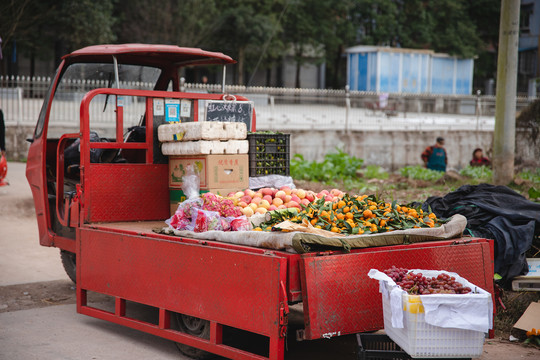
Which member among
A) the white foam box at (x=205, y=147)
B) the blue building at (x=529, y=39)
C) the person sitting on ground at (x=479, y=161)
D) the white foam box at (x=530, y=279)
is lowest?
the white foam box at (x=530, y=279)

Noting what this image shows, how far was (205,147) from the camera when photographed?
228 inches

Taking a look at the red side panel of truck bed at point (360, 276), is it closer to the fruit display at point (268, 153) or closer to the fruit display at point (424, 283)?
the fruit display at point (424, 283)

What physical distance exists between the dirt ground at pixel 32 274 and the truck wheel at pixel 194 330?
2.16 m

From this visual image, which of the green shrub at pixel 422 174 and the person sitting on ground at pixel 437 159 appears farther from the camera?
the person sitting on ground at pixel 437 159

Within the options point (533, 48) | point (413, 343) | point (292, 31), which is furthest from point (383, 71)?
point (413, 343)

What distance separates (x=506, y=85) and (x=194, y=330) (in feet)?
23.8

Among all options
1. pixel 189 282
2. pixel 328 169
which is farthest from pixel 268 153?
pixel 328 169

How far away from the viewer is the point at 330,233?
14.6 feet

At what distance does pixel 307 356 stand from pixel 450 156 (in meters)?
18.7

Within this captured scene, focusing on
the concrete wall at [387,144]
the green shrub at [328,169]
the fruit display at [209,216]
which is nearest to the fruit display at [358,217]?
the fruit display at [209,216]

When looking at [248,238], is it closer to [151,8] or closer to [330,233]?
[330,233]

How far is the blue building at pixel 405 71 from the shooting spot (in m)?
35.2

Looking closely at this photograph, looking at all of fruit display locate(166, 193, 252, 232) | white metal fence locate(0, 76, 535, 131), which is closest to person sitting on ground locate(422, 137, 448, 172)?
white metal fence locate(0, 76, 535, 131)

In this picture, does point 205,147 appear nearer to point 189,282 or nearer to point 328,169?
point 189,282
